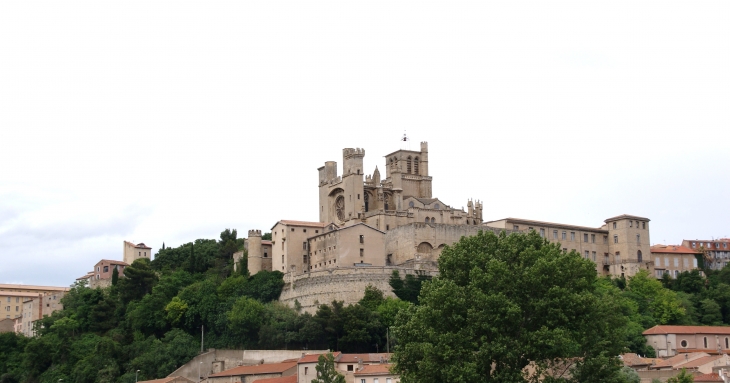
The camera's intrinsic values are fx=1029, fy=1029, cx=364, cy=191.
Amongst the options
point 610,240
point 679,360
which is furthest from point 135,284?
point 679,360

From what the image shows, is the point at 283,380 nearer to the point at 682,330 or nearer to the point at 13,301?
the point at 682,330

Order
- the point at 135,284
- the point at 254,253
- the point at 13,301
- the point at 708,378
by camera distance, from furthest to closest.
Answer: the point at 13,301, the point at 135,284, the point at 254,253, the point at 708,378

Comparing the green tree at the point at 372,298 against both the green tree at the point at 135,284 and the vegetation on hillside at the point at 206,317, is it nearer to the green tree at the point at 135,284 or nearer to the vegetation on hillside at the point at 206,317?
the vegetation on hillside at the point at 206,317

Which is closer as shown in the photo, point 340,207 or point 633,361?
point 633,361

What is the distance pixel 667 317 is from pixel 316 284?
29340mm

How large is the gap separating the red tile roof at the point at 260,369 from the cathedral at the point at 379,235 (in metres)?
10.4

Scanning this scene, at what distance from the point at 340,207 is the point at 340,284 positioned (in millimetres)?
16774

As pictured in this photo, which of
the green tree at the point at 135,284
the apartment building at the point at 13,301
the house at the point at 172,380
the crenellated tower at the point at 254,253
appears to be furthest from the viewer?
the apartment building at the point at 13,301

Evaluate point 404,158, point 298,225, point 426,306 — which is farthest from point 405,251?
point 426,306

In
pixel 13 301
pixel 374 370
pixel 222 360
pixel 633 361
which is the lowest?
pixel 374 370

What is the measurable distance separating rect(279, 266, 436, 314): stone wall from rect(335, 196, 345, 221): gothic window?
1355 centimetres

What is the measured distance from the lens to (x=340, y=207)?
9812cm

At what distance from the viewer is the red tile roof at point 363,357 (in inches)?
2613

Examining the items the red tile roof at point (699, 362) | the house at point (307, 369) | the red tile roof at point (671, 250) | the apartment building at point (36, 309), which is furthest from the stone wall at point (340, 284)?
the apartment building at point (36, 309)
